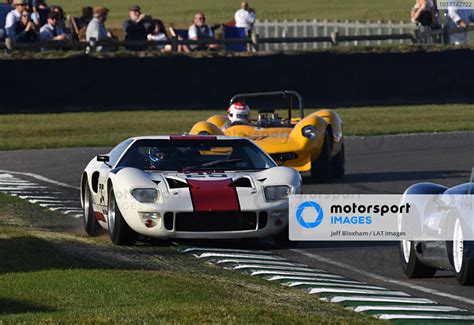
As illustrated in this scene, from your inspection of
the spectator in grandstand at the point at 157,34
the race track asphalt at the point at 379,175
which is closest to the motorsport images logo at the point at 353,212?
the race track asphalt at the point at 379,175

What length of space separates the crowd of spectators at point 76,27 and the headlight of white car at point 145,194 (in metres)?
16.6

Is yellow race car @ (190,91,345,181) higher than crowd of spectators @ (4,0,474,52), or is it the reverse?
crowd of spectators @ (4,0,474,52)

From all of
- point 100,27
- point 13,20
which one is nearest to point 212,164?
point 13,20

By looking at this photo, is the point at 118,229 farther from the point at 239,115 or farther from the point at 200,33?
the point at 200,33

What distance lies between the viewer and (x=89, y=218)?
13.4m

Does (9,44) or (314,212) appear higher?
(9,44)

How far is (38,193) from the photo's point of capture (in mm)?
17281

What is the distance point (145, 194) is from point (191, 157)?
3.92 ft

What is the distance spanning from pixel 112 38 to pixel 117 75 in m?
2.77

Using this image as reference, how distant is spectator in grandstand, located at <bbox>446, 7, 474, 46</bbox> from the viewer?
113ft

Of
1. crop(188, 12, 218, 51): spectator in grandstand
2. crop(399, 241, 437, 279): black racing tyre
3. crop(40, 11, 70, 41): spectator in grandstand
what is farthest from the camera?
crop(188, 12, 218, 51): spectator in grandstand

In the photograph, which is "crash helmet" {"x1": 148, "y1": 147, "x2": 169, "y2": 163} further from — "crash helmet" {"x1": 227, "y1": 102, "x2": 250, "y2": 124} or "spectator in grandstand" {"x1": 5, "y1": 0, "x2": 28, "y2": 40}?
"spectator in grandstand" {"x1": 5, "y1": 0, "x2": 28, "y2": 40}

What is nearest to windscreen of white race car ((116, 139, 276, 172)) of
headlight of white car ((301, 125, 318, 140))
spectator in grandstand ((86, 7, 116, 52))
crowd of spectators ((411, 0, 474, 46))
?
headlight of white car ((301, 125, 318, 140))

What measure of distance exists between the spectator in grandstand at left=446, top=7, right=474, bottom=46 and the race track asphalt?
9.84 meters
